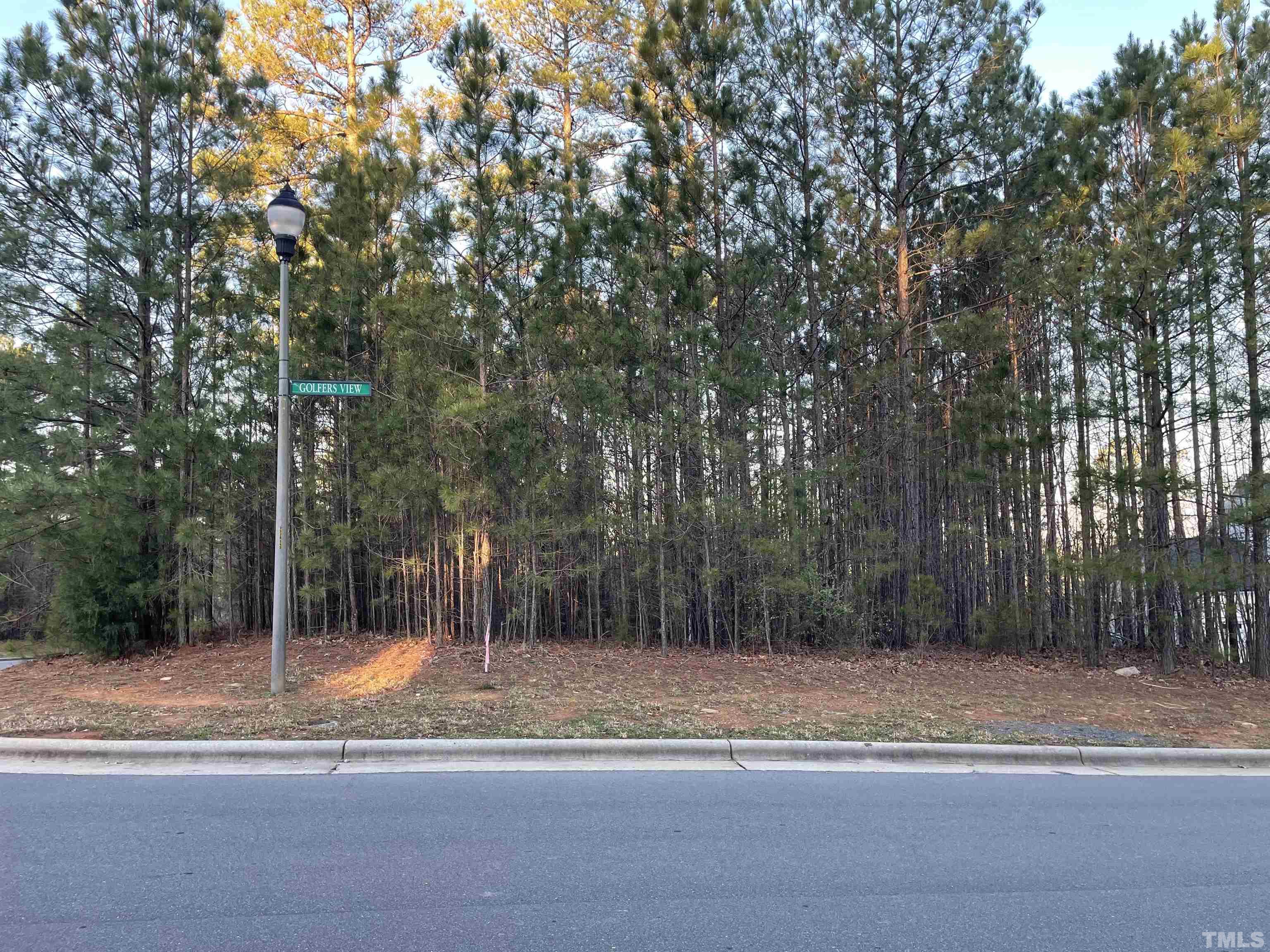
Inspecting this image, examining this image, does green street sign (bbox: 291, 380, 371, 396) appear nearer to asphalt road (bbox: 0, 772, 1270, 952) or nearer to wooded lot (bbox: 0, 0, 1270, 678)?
wooded lot (bbox: 0, 0, 1270, 678)

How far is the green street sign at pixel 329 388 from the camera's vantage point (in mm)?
8836

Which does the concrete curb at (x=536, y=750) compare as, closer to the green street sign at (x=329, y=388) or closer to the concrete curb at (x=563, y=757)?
the concrete curb at (x=563, y=757)

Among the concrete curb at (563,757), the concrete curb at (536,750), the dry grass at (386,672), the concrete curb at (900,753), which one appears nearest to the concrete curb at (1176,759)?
the concrete curb at (563,757)

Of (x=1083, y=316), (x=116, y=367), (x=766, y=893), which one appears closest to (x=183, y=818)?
(x=766, y=893)

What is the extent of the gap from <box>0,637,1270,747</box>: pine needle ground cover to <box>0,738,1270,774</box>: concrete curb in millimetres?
295

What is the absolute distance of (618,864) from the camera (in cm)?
435

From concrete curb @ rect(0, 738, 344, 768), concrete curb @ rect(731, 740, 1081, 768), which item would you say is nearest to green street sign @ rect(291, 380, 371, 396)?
concrete curb @ rect(0, 738, 344, 768)

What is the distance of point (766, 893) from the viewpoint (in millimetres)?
3975

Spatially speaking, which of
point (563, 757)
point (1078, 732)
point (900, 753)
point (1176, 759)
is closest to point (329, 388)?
point (563, 757)

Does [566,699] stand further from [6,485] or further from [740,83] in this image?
[740,83]

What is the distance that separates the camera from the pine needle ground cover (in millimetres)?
7512

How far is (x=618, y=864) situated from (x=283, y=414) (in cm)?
659

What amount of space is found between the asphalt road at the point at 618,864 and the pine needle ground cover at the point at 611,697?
1.39m

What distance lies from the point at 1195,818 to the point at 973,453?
1023cm
